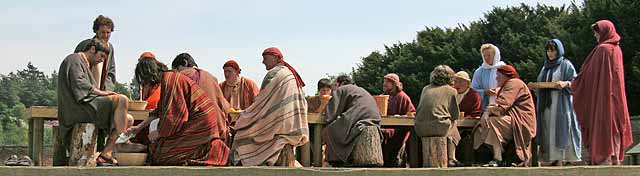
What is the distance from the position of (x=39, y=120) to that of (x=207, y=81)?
60.1 inches

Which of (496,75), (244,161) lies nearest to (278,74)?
(244,161)

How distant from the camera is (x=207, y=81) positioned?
1027cm

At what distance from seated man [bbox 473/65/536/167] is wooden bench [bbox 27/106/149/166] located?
3.23 m

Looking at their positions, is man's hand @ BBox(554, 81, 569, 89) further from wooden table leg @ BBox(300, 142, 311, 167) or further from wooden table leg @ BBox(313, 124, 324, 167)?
wooden table leg @ BBox(300, 142, 311, 167)

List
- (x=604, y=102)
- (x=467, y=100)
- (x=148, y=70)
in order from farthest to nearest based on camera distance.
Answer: (x=467, y=100) < (x=604, y=102) < (x=148, y=70)

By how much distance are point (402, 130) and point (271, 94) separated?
2.02 meters

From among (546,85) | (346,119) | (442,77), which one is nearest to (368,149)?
(346,119)

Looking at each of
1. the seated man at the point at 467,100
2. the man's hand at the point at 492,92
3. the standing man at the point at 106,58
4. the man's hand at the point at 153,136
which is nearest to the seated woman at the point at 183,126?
the man's hand at the point at 153,136

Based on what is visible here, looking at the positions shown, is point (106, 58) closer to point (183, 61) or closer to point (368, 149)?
point (183, 61)

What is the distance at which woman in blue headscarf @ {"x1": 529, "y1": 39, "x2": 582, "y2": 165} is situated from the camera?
11500 mm

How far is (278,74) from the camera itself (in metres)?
10.4

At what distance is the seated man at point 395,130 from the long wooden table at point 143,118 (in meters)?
0.47

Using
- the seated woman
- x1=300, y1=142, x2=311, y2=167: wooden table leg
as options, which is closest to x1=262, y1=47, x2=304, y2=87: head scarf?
x1=300, y1=142, x2=311, y2=167: wooden table leg

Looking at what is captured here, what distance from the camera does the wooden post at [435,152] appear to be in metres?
10.8
